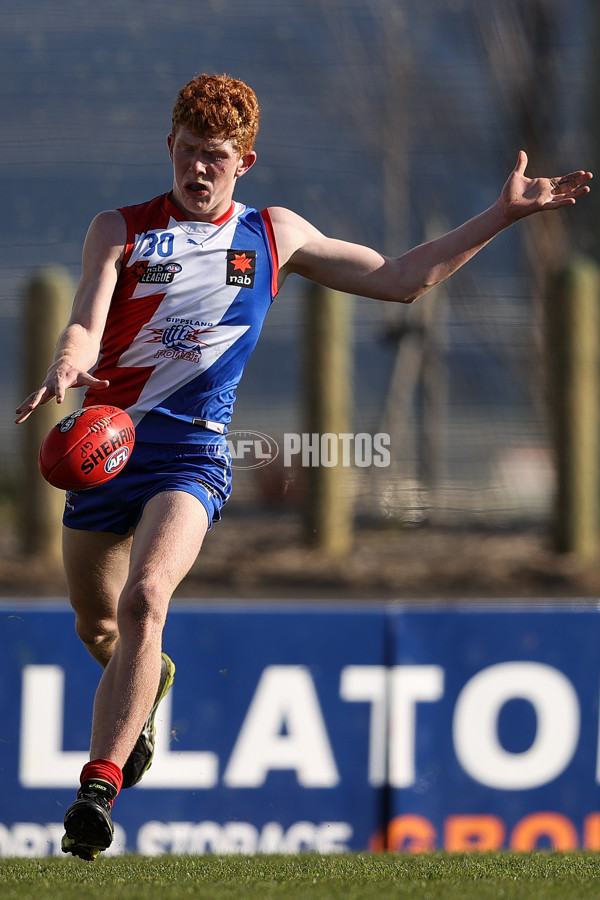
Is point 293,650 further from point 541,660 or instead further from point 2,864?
point 2,864

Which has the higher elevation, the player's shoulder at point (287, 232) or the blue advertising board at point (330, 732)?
the player's shoulder at point (287, 232)

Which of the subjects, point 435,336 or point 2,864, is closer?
point 2,864

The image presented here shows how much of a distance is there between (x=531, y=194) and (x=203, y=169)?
115 centimetres

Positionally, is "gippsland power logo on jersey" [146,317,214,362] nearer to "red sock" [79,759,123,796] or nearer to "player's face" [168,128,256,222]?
"player's face" [168,128,256,222]

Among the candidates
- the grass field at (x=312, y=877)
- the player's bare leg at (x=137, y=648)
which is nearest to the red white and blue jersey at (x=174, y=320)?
the player's bare leg at (x=137, y=648)

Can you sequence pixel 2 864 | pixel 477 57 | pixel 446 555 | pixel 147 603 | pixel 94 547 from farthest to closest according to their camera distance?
pixel 477 57 → pixel 446 555 → pixel 2 864 → pixel 94 547 → pixel 147 603

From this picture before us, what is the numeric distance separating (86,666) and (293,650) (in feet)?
3.31

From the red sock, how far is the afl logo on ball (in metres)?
0.86

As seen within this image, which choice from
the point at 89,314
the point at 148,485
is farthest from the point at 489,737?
the point at 89,314

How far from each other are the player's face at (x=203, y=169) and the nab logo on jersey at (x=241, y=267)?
168mm

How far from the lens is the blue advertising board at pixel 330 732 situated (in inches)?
247

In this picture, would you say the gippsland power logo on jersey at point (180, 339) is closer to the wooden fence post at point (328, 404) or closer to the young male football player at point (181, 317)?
the young male football player at point (181, 317)

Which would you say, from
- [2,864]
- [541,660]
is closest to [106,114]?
[541,660]

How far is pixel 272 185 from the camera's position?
7.84m
